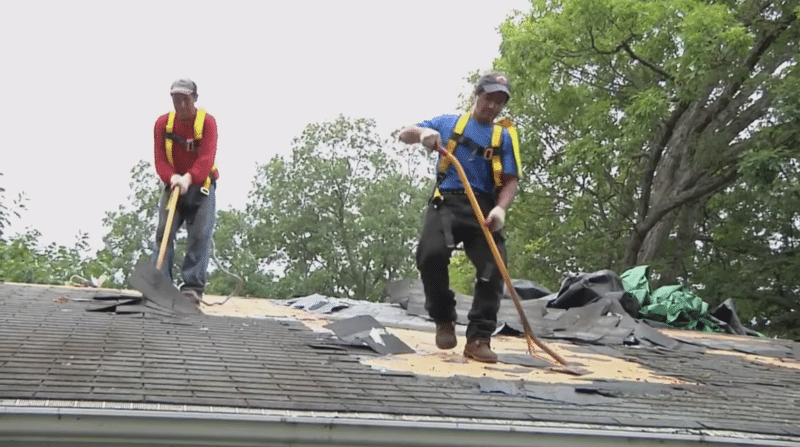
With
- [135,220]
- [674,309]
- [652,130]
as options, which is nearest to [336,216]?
[135,220]

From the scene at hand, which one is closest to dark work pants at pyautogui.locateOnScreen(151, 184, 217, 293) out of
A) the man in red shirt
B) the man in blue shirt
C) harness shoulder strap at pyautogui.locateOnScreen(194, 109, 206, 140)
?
the man in red shirt

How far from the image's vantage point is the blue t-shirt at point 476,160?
153 inches

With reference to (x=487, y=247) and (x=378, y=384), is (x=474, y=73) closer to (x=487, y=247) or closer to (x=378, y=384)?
(x=487, y=247)

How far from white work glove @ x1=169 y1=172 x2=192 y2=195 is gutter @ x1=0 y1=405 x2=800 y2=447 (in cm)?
319

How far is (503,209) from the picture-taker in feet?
12.5

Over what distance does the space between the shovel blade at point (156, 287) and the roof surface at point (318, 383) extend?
323mm

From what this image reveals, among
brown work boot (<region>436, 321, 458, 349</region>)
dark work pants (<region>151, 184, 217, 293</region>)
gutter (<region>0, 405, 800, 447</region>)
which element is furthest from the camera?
dark work pants (<region>151, 184, 217, 293</region>)

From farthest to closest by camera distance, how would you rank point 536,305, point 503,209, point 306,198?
point 306,198 → point 536,305 → point 503,209

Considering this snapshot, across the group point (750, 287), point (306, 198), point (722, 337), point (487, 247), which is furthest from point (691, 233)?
point (306, 198)

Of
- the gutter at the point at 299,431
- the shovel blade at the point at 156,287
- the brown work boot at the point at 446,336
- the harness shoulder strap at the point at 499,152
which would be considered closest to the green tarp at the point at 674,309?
the brown work boot at the point at 446,336

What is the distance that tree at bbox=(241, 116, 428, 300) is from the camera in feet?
90.7

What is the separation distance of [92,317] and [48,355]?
1.36m

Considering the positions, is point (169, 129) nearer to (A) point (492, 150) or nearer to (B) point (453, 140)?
(B) point (453, 140)

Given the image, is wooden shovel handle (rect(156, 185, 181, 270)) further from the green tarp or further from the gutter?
the green tarp
